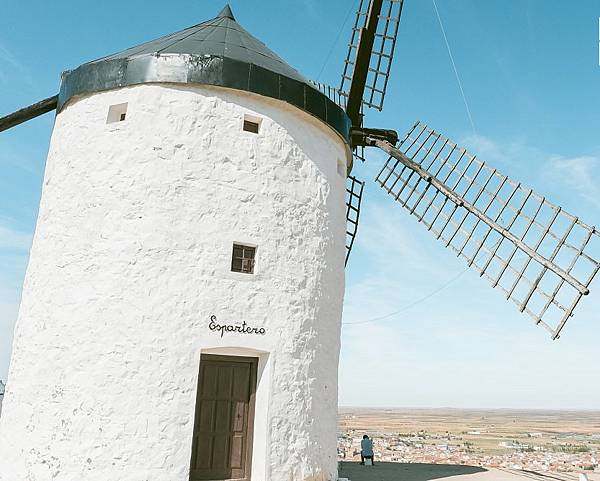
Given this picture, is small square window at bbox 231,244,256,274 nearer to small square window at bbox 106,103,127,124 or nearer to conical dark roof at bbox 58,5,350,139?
conical dark roof at bbox 58,5,350,139

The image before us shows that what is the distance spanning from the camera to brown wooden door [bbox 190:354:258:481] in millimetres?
6750

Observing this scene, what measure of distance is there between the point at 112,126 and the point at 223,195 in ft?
A: 6.29

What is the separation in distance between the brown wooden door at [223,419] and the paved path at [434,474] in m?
3.48

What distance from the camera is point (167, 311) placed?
258 inches

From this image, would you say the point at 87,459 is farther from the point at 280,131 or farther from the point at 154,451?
the point at 280,131

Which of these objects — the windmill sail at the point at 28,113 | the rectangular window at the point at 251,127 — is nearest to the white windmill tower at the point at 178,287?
the rectangular window at the point at 251,127

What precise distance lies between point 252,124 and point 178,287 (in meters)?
2.78

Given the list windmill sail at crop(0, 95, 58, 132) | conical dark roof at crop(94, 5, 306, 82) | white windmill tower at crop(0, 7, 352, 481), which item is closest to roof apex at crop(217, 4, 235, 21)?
conical dark roof at crop(94, 5, 306, 82)

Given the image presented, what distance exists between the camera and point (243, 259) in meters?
7.24

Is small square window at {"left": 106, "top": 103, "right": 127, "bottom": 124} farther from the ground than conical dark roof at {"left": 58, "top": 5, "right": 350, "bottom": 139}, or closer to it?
closer to it

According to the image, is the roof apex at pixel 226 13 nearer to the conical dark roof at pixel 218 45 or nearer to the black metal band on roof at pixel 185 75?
the conical dark roof at pixel 218 45

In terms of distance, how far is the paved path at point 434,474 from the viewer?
9.61 m

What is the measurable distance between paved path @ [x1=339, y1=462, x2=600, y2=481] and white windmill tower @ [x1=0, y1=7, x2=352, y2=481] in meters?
2.76

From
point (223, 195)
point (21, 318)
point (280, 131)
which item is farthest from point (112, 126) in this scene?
point (21, 318)
